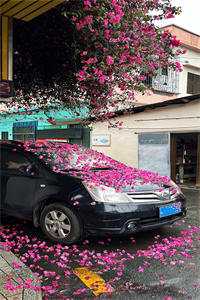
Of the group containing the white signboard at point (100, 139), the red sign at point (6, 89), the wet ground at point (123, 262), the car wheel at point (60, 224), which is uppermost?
the red sign at point (6, 89)

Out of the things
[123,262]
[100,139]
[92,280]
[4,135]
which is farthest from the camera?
[4,135]

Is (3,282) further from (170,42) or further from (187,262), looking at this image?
(170,42)

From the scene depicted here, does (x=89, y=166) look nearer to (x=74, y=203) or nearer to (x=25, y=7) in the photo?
(x=74, y=203)

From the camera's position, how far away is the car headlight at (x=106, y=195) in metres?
6.00

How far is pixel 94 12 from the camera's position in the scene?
6.27 metres

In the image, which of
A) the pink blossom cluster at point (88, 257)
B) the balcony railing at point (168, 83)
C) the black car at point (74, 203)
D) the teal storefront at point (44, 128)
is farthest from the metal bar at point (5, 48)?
the balcony railing at point (168, 83)

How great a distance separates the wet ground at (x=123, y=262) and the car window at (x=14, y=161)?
985 mm

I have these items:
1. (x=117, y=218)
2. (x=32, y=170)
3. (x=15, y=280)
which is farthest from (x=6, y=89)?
(x=15, y=280)

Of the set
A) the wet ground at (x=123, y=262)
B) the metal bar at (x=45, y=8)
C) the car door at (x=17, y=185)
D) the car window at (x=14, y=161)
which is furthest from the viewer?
the car window at (x=14, y=161)

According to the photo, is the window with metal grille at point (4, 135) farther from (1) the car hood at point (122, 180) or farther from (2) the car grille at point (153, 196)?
(2) the car grille at point (153, 196)

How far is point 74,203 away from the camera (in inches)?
239

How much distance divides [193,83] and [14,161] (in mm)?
19335

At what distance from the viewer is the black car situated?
5930 mm

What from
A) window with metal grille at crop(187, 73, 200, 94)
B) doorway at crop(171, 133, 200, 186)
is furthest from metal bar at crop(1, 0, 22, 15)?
window with metal grille at crop(187, 73, 200, 94)
